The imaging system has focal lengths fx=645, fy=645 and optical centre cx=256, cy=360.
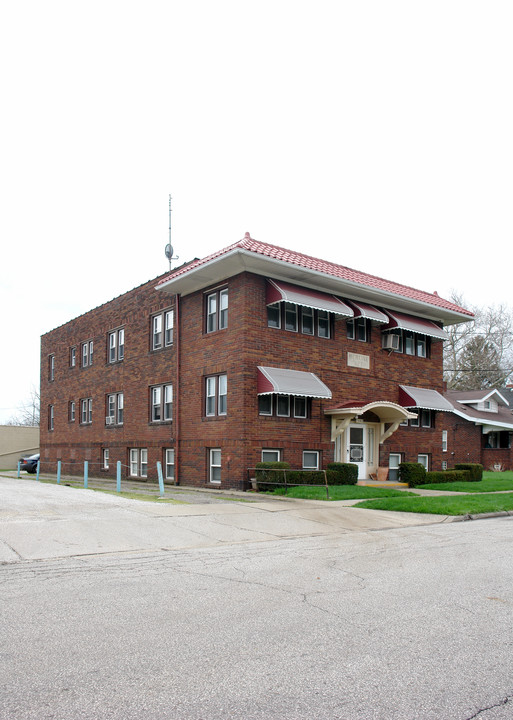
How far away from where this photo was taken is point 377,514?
50.2 ft

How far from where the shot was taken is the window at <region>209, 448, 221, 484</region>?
873 inches

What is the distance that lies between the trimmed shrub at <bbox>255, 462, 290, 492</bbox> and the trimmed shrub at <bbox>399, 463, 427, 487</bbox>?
A: 6056 mm

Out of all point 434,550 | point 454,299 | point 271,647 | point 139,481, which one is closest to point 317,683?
point 271,647

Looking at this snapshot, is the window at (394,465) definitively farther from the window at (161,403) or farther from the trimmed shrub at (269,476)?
the window at (161,403)

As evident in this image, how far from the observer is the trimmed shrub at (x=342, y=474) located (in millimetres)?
20938

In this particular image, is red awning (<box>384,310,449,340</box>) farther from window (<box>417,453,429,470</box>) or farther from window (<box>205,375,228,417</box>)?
window (<box>205,375,228,417</box>)

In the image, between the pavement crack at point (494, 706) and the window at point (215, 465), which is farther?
the window at point (215, 465)

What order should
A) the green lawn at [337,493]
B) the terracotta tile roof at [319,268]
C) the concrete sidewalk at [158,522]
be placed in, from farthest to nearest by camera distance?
the terracotta tile roof at [319,268] → the green lawn at [337,493] → the concrete sidewalk at [158,522]

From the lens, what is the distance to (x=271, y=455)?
2158cm

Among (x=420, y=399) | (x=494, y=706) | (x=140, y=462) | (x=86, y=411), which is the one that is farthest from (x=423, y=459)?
(x=494, y=706)

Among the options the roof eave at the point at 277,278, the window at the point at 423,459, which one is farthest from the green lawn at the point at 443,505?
the window at the point at 423,459

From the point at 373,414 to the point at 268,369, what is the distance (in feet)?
17.7

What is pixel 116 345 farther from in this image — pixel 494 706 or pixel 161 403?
pixel 494 706

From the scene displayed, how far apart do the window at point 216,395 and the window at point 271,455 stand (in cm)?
193
